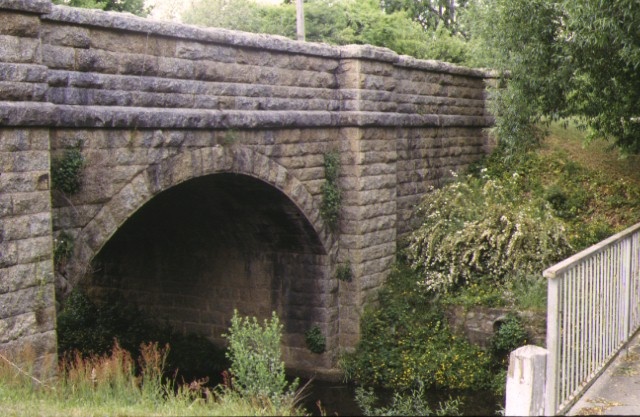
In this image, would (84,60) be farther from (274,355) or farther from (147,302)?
(147,302)

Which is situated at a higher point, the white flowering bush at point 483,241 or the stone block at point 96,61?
the stone block at point 96,61

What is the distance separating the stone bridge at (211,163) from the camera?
282 inches

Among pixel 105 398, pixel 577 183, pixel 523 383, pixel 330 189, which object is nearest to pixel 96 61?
pixel 105 398

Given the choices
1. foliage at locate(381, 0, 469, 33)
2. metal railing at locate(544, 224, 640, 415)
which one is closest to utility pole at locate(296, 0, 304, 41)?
foliage at locate(381, 0, 469, 33)

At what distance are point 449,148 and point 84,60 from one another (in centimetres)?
832

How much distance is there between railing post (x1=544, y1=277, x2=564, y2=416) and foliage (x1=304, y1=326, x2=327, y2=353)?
7.08m

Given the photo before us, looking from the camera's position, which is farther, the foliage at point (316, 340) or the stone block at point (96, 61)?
the foliage at point (316, 340)

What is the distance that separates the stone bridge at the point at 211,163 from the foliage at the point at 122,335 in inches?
9.3

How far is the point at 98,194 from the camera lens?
8031 millimetres

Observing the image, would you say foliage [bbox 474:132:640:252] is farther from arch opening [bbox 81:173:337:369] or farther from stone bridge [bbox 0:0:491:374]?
arch opening [bbox 81:173:337:369]

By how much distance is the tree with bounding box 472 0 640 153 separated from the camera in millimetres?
10984

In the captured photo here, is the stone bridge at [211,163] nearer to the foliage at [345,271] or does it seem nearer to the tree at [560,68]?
the foliage at [345,271]

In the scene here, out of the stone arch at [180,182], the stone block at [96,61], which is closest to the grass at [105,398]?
the stone arch at [180,182]

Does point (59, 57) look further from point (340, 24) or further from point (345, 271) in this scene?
point (340, 24)
